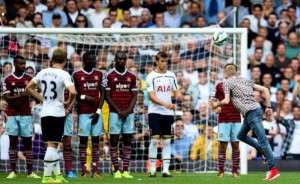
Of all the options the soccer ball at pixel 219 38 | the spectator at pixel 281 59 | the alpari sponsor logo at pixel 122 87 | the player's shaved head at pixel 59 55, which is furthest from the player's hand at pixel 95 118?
the spectator at pixel 281 59

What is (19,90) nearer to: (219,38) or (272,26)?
(219,38)

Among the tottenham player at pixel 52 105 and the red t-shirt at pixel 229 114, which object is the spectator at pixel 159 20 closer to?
the red t-shirt at pixel 229 114

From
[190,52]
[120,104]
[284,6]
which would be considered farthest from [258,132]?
[284,6]

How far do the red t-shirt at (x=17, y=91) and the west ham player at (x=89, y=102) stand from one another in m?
1.01

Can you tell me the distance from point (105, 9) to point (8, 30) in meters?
6.18

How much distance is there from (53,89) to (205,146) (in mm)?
6711

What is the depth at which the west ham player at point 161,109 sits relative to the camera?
63.8ft

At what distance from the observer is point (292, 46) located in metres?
26.8

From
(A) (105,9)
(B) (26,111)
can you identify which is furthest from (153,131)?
(A) (105,9)

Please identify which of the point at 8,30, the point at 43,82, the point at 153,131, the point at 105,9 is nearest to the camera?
the point at 43,82

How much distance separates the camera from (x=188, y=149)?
912 inches

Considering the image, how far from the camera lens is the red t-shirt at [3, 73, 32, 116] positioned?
2002cm

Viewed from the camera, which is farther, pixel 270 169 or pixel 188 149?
pixel 188 149

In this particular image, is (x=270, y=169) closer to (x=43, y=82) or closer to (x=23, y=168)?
(x=43, y=82)
